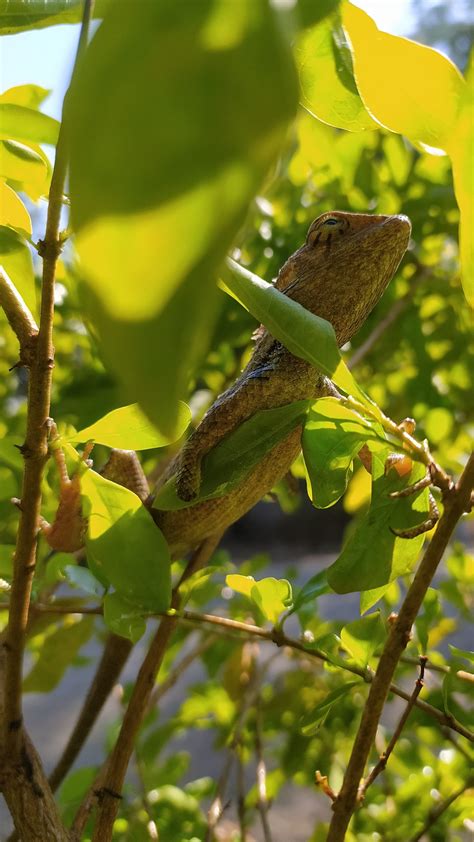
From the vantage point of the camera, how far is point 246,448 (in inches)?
23.1

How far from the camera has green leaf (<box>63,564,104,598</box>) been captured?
2.32 feet

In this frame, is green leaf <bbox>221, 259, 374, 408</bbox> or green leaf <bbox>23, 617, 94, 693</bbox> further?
green leaf <bbox>23, 617, 94, 693</bbox>

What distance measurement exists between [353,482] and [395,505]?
2.25ft

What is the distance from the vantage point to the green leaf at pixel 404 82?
1.41ft

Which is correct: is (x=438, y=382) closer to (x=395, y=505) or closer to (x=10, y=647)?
(x=395, y=505)

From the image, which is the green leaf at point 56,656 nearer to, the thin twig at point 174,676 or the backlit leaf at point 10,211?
the thin twig at point 174,676

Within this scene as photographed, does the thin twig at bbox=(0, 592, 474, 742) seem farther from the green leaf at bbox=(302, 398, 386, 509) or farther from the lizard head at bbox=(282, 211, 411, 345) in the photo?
the lizard head at bbox=(282, 211, 411, 345)

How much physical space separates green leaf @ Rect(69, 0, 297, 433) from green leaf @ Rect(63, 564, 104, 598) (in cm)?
55

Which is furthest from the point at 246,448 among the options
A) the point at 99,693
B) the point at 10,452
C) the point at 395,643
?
the point at 99,693

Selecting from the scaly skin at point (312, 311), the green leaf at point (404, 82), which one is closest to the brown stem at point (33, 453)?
the green leaf at point (404, 82)

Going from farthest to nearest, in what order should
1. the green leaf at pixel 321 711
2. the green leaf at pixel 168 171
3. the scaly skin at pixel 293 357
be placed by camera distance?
the scaly skin at pixel 293 357, the green leaf at pixel 321 711, the green leaf at pixel 168 171

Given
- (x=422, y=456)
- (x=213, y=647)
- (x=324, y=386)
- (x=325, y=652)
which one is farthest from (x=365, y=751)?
(x=213, y=647)

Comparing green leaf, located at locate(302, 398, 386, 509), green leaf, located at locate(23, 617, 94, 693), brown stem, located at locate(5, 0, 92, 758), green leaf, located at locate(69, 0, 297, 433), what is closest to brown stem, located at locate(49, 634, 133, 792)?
green leaf, located at locate(23, 617, 94, 693)

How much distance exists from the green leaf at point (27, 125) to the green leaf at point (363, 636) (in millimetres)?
476
